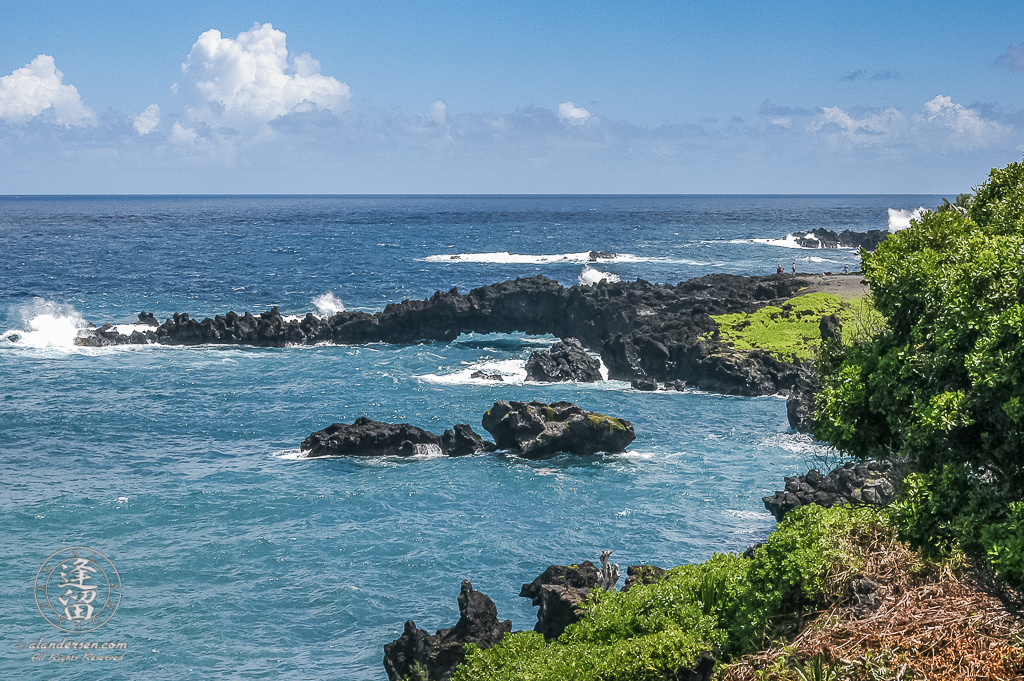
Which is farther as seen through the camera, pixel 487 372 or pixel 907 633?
pixel 487 372

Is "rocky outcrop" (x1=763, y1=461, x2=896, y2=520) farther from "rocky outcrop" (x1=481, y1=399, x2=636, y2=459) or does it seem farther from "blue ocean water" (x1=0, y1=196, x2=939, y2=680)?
"rocky outcrop" (x1=481, y1=399, x2=636, y2=459)

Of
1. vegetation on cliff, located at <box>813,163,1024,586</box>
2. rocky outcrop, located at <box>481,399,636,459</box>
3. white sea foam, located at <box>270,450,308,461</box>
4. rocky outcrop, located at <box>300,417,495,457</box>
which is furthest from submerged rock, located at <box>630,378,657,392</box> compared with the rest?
vegetation on cliff, located at <box>813,163,1024,586</box>

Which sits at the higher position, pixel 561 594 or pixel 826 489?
pixel 826 489

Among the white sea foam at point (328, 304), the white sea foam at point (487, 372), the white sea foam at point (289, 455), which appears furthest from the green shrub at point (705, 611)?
the white sea foam at point (328, 304)

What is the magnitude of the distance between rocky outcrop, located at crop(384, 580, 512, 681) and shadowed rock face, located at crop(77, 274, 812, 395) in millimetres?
39238

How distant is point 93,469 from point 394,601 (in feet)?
71.0

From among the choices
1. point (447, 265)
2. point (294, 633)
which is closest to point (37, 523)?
point (294, 633)

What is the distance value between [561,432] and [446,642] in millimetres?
20714

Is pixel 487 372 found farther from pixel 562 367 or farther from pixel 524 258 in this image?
pixel 524 258

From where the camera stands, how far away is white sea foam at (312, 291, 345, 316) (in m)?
98.4

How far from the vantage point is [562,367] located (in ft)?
203

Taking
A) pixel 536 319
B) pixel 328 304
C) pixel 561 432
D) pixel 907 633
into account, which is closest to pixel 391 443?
pixel 561 432

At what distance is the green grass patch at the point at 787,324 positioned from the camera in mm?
60219

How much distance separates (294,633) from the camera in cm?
2770
